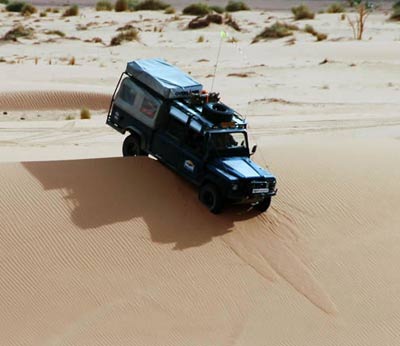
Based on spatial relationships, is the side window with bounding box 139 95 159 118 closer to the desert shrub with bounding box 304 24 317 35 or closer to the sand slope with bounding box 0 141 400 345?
the sand slope with bounding box 0 141 400 345

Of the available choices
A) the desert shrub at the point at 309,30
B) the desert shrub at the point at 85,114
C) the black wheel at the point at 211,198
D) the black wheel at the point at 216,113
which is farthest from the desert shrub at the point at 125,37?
the black wheel at the point at 211,198

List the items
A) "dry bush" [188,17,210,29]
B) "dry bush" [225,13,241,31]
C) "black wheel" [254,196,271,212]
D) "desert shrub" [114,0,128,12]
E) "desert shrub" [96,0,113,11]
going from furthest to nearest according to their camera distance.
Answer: "desert shrub" [96,0,113,11] → "desert shrub" [114,0,128,12] → "dry bush" [225,13,241,31] → "dry bush" [188,17,210,29] → "black wheel" [254,196,271,212]

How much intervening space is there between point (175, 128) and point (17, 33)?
25622mm

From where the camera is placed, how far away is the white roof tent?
13352 millimetres

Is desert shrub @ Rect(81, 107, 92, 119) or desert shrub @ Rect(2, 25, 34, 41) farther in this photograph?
desert shrub @ Rect(2, 25, 34, 41)

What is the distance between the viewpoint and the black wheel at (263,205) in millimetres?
12625

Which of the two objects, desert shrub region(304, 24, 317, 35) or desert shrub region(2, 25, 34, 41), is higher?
desert shrub region(304, 24, 317, 35)

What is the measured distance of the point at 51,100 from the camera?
23.2 m

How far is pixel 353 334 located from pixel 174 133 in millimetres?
4418

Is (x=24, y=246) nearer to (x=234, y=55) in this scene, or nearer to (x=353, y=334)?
(x=353, y=334)

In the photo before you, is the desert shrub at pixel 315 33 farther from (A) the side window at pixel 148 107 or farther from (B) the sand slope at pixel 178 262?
(A) the side window at pixel 148 107

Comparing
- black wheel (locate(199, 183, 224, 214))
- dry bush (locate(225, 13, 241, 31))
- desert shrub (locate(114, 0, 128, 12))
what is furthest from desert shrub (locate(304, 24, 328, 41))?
black wheel (locate(199, 183, 224, 214))

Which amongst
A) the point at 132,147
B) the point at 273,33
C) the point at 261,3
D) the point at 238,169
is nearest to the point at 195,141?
the point at 238,169

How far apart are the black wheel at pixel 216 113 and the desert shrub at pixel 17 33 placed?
81.2ft
